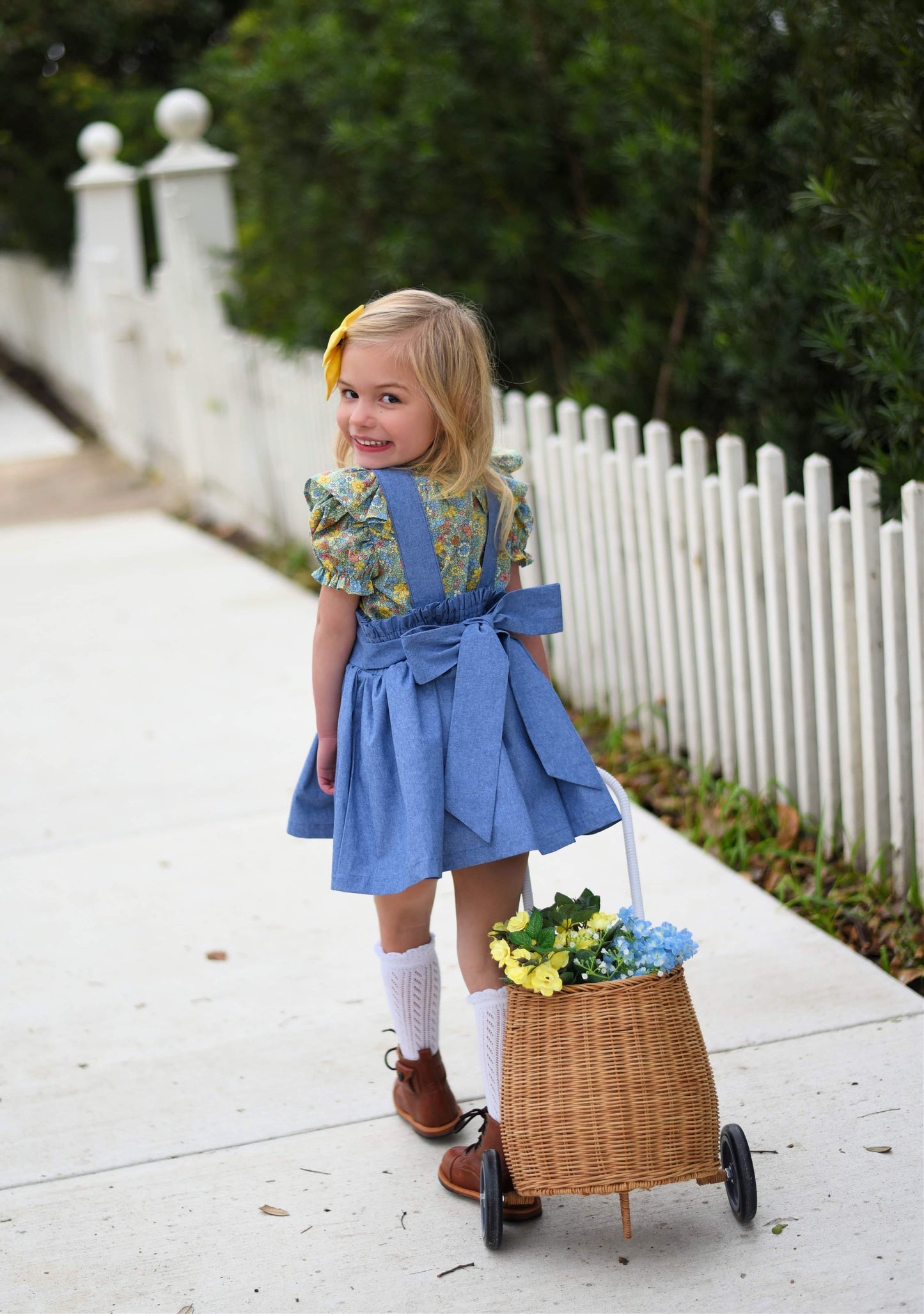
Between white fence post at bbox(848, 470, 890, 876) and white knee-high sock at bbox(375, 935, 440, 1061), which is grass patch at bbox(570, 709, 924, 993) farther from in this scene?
white knee-high sock at bbox(375, 935, 440, 1061)

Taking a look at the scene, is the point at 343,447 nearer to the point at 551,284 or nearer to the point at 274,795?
the point at 274,795

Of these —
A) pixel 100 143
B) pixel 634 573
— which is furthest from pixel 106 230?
pixel 634 573

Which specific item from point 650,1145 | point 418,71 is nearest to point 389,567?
point 650,1145

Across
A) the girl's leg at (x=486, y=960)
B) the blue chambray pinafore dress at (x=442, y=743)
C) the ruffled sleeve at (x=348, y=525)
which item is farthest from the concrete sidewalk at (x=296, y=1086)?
the ruffled sleeve at (x=348, y=525)

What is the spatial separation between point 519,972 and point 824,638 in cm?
174

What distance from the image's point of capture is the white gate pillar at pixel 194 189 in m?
9.24

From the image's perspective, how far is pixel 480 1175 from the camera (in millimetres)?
2471

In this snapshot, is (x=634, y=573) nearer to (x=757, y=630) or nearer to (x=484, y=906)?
(x=757, y=630)

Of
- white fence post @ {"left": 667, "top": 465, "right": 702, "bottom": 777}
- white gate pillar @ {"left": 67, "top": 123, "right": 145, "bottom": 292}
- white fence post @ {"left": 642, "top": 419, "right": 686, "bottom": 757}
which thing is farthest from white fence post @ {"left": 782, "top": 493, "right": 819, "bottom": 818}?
white gate pillar @ {"left": 67, "top": 123, "right": 145, "bottom": 292}

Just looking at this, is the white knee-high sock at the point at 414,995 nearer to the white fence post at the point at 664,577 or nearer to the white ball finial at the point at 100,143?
the white fence post at the point at 664,577

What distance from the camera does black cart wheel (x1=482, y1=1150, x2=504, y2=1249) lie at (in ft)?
7.56

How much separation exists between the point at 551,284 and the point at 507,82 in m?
0.97

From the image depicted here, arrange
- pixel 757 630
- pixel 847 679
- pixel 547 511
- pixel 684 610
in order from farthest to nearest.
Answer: pixel 547 511
pixel 684 610
pixel 757 630
pixel 847 679

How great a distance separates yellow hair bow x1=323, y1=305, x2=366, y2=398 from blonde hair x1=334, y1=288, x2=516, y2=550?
0.01 metres
